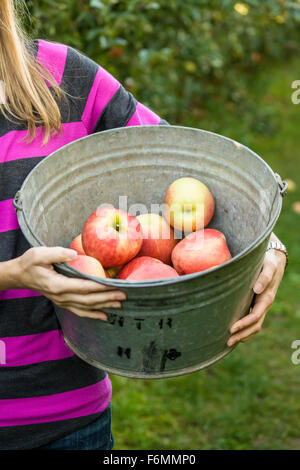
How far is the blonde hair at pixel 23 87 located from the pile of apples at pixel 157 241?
0.24 metres

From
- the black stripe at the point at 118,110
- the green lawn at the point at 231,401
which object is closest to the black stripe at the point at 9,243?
the black stripe at the point at 118,110

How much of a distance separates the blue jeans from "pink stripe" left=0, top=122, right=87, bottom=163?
658mm

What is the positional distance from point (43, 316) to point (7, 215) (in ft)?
0.79

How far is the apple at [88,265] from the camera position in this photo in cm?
98

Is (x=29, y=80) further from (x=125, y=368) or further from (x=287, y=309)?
(x=287, y=309)

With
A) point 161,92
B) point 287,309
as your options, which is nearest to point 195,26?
point 161,92

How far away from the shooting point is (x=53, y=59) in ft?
3.92

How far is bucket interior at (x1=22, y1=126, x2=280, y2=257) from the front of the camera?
3.49 ft

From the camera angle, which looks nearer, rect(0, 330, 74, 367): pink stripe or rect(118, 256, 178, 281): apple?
rect(118, 256, 178, 281): apple
